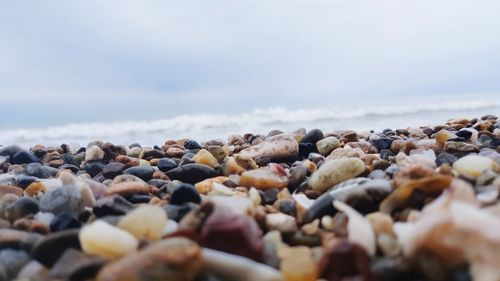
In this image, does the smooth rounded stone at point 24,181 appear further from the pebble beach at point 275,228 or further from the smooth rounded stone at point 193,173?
the smooth rounded stone at point 193,173

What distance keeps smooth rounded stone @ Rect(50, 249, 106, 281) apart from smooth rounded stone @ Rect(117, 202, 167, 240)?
130 mm

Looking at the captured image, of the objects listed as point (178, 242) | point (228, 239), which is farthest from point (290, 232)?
point (178, 242)

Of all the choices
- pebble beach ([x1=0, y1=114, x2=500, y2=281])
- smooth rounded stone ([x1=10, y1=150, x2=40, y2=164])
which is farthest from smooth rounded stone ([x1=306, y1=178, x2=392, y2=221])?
smooth rounded stone ([x1=10, y1=150, x2=40, y2=164])

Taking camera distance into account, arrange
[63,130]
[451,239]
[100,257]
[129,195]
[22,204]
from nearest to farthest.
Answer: [451,239] → [100,257] → [22,204] → [129,195] → [63,130]

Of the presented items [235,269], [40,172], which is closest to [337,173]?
[235,269]

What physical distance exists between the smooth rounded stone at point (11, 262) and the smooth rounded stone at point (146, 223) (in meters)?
0.24

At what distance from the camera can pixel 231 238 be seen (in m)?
1.04

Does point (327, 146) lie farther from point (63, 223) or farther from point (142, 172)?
point (63, 223)

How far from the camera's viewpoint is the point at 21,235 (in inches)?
46.8

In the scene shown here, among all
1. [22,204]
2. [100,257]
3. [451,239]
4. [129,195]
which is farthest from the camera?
[129,195]

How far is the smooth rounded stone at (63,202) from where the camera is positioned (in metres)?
1.45

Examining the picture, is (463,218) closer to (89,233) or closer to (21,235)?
(89,233)

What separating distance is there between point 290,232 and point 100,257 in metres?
0.50

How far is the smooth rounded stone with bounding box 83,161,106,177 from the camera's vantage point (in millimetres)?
2509
